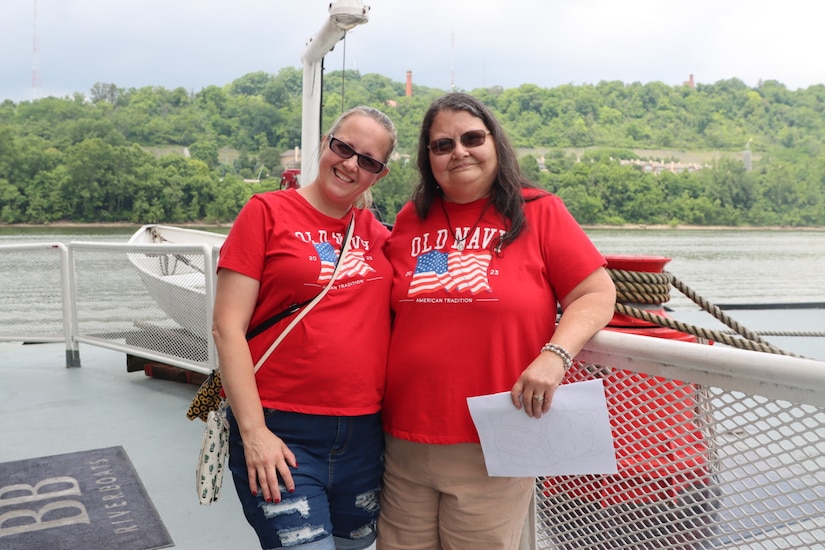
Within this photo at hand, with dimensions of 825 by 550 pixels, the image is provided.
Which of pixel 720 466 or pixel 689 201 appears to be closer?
pixel 720 466

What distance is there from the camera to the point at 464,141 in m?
1.47

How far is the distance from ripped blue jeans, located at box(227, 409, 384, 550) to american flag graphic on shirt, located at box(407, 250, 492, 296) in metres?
0.30

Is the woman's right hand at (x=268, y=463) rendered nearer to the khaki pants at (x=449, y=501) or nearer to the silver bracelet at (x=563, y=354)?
the khaki pants at (x=449, y=501)

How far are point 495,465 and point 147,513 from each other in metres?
1.75

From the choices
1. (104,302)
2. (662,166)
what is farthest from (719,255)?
(104,302)

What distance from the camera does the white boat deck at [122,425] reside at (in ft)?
8.56

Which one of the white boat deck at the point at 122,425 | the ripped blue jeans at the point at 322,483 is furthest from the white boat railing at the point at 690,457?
the white boat deck at the point at 122,425

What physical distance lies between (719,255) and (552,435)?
52.4m

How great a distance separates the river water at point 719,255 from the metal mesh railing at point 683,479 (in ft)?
62.1

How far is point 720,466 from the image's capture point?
1.22 m

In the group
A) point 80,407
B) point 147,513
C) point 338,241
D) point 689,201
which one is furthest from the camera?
point 689,201

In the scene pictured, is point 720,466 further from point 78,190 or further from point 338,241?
point 78,190

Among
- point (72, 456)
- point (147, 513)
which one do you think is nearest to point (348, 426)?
point (147, 513)

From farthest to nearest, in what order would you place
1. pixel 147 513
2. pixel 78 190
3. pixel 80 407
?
pixel 78 190 < pixel 80 407 < pixel 147 513
